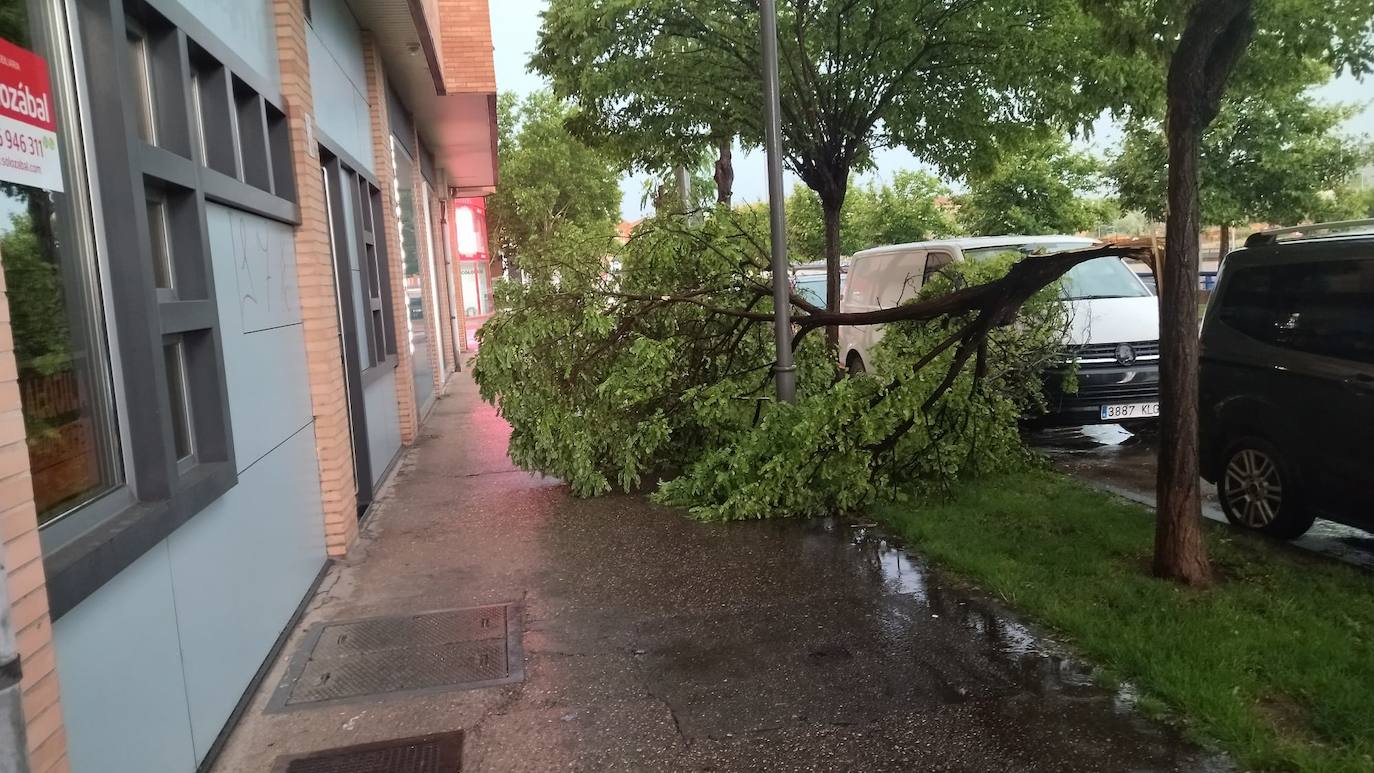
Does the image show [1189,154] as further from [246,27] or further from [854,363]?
[854,363]

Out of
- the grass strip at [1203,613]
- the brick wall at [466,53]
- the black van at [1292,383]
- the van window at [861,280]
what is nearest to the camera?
the grass strip at [1203,613]

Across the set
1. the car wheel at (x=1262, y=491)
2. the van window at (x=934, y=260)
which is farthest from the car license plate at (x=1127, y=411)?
the car wheel at (x=1262, y=491)

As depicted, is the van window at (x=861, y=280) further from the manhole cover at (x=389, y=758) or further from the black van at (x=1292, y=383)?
the manhole cover at (x=389, y=758)

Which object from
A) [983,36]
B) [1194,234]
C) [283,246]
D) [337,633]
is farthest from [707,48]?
[337,633]

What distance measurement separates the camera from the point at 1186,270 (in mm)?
4949

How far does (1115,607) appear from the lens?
4910 mm

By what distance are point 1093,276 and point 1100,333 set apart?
40.9 inches

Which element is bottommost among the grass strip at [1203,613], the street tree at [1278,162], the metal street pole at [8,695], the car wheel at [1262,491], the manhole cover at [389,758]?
the manhole cover at [389,758]

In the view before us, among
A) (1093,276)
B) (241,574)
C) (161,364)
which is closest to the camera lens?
(161,364)

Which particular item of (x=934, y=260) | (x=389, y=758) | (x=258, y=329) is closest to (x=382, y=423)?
(x=258, y=329)

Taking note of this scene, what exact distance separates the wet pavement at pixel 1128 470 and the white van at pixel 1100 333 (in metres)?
0.34

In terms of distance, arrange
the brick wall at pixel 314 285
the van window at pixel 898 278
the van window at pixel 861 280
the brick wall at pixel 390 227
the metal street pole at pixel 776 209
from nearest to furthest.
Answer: the brick wall at pixel 314 285, the metal street pole at pixel 776 209, the brick wall at pixel 390 227, the van window at pixel 898 278, the van window at pixel 861 280

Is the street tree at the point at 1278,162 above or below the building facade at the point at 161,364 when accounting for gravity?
above

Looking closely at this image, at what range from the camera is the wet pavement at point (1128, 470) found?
5.97m
